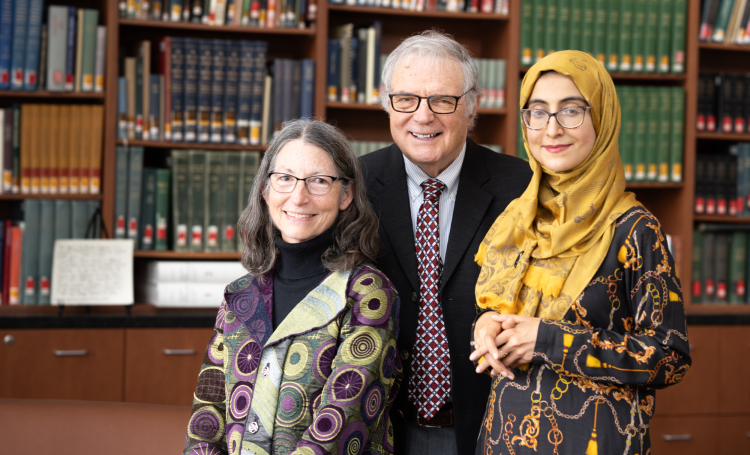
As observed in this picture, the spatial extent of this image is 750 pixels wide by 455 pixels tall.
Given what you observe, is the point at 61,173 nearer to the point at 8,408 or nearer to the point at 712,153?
the point at 8,408

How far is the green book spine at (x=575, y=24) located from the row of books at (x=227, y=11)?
126 centimetres

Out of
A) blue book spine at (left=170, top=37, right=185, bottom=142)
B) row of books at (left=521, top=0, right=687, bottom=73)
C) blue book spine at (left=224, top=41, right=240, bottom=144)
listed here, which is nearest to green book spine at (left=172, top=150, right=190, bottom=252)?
blue book spine at (left=170, top=37, right=185, bottom=142)

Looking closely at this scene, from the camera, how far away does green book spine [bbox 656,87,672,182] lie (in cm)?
333

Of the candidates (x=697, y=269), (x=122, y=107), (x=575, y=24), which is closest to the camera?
(x=122, y=107)

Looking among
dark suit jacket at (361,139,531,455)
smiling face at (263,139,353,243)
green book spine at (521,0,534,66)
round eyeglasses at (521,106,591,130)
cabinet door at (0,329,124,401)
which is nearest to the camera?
round eyeglasses at (521,106,591,130)

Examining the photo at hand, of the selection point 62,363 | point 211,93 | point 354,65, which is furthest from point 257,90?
point 62,363

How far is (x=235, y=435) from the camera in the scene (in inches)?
53.1

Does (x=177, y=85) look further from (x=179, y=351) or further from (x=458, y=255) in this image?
(x=458, y=255)

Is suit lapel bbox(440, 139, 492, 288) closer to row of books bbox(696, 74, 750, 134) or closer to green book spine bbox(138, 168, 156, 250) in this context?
green book spine bbox(138, 168, 156, 250)

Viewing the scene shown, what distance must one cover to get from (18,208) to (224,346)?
2.16 m

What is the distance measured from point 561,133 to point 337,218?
525mm

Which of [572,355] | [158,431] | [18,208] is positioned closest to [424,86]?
[572,355]

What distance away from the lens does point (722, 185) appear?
11.2 feet

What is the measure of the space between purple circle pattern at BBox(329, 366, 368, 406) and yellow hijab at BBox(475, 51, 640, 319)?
31cm
